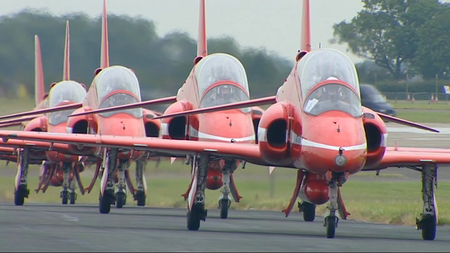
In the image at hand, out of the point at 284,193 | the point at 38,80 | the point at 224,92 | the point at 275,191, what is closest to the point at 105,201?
the point at 224,92

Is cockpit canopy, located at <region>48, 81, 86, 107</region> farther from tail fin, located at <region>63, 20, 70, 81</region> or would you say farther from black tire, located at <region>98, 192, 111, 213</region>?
black tire, located at <region>98, 192, 111, 213</region>

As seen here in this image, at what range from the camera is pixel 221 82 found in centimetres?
2050

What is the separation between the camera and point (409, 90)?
34.7 m

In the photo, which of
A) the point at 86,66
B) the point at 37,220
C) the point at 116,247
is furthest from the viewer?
the point at 86,66

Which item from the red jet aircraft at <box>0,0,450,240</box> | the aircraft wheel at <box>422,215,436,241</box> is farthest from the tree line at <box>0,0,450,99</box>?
the aircraft wheel at <box>422,215,436,241</box>

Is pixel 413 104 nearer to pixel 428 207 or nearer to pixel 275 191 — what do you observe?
pixel 275 191

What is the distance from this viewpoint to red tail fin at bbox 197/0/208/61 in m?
24.3

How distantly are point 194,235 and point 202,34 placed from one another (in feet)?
36.5

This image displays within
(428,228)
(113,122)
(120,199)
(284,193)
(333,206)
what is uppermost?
(113,122)

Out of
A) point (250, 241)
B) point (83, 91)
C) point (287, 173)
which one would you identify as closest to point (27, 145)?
point (83, 91)

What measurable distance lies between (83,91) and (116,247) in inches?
723

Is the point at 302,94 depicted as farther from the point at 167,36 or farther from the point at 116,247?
the point at 167,36

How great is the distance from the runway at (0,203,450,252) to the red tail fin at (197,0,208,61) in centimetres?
581

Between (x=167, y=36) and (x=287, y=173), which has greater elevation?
(x=167, y=36)
